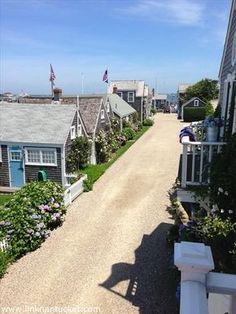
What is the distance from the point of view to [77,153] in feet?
71.9

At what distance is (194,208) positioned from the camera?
10.7 metres

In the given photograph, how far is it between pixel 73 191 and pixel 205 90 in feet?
158

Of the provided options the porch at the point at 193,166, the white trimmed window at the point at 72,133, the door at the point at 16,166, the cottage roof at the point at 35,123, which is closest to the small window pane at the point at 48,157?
the cottage roof at the point at 35,123

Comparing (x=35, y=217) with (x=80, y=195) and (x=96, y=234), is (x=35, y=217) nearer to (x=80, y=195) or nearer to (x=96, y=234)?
(x=96, y=234)

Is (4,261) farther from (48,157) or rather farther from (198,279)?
(198,279)

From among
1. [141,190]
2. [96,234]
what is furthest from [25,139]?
[96,234]

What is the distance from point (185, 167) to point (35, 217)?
701 centimetres

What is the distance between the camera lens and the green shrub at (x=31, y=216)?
39.9 ft

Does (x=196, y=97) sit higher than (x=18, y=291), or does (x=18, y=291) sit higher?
(x=196, y=97)

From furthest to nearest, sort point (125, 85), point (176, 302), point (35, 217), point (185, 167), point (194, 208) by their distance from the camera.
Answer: point (125, 85), point (35, 217), point (194, 208), point (176, 302), point (185, 167)

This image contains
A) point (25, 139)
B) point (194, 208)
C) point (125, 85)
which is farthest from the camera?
point (125, 85)

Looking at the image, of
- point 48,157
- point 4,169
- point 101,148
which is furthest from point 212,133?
point 101,148

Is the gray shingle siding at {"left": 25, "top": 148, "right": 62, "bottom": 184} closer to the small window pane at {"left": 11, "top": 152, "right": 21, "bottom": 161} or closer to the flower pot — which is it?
the small window pane at {"left": 11, "top": 152, "right": 21, "bottom": 161}

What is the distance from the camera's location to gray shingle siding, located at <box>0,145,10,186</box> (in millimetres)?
20578
